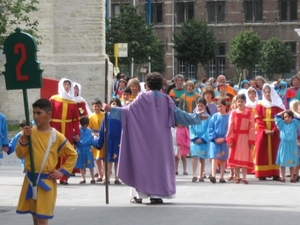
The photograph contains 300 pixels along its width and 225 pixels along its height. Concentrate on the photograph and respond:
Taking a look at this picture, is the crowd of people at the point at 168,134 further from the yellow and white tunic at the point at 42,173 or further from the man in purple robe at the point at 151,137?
the yellow and white tunic at the point at 42,173

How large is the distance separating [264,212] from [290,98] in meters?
10.6

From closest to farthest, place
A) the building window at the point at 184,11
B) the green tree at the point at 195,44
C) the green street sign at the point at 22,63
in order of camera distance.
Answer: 1. the green street sign at the point at 22,63
2. the green tree at the point at 195,44
3. the building window at the point at 184,11

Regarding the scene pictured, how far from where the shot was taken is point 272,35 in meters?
84.6

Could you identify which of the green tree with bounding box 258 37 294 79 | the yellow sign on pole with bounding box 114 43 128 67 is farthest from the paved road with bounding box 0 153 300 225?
the green tree with bounding box 258 37 294 79

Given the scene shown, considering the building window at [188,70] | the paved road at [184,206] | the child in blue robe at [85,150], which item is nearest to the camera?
the paved road at [184,206]

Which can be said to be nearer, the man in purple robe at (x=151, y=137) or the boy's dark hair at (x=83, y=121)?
the man in purple robe at (x=151, y=137)

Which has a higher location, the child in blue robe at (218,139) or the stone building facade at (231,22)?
the stone building facade at (231,22)

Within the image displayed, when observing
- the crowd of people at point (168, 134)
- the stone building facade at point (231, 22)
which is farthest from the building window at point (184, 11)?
the crowd of people at point (168, 134)

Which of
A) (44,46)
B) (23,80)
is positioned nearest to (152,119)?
(23,80)

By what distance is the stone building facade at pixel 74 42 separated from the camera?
40156 millimetres

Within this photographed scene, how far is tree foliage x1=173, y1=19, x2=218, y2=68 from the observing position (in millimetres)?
73125

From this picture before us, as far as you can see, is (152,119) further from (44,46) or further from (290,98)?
(44,46)

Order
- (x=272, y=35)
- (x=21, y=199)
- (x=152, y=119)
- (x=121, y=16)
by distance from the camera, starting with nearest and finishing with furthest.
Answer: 1. (x=21, y=199)
2. (x=152, y=119)
3. (x=121, y=16)
4. (x=272, y=35)

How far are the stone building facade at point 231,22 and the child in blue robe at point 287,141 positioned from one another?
207 ft
